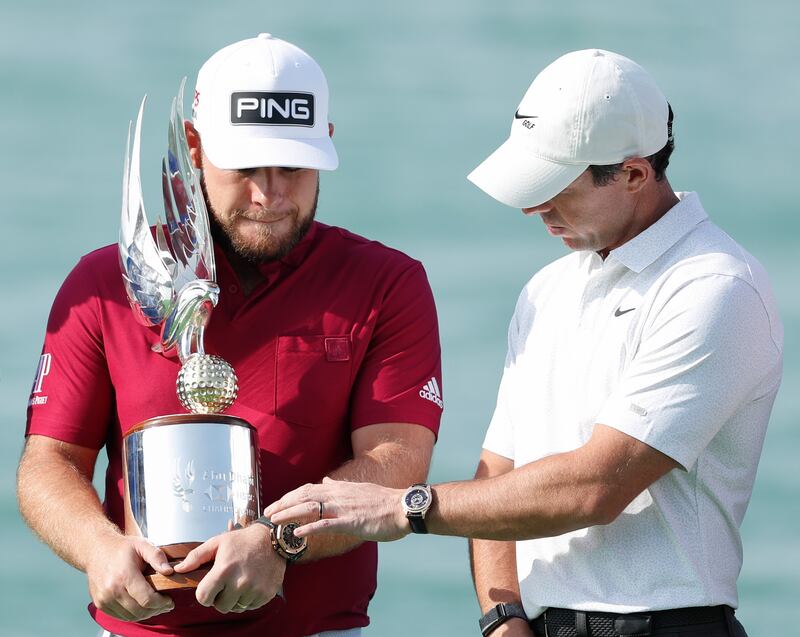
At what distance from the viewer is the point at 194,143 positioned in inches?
132

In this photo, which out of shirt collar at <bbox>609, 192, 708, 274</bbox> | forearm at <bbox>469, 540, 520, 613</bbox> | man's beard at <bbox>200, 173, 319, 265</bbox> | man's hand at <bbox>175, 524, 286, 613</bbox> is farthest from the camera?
man's beard at <bbox>200, 173, 319, 265</bbox>

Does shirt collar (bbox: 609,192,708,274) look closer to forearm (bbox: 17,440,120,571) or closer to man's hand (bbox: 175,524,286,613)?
man's hand (bbox: 175,524,286,613)

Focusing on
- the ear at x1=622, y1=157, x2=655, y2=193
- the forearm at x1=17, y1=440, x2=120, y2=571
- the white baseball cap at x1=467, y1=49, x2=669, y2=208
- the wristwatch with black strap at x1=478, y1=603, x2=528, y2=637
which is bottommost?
the wristwatch with black strap at x1=478, y1=603, x2=528, y2=637

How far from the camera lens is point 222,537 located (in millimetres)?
2885

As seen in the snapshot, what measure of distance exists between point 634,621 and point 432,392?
2.08 feet

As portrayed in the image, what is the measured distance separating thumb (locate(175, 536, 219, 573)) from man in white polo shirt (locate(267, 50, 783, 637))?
12 cm

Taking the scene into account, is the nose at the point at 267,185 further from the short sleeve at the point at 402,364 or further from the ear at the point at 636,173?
the ear at the point at 636,173

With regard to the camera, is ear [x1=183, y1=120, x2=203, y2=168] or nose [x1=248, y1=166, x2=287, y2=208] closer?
nose [x1=248, y1=166, x2=287, y2=208]

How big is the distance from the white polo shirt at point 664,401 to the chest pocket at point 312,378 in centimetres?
35

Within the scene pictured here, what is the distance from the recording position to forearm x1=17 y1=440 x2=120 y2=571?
10.0ft

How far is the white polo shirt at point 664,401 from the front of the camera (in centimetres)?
289

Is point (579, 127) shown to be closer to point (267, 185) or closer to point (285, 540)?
point (267, 185)

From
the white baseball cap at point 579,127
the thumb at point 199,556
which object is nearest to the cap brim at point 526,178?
the white baseball cap at point 579,127

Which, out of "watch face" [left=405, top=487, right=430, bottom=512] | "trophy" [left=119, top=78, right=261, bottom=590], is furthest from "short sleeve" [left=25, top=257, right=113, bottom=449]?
"watch face" [left=405, top=487, right=430, bottom=512]
